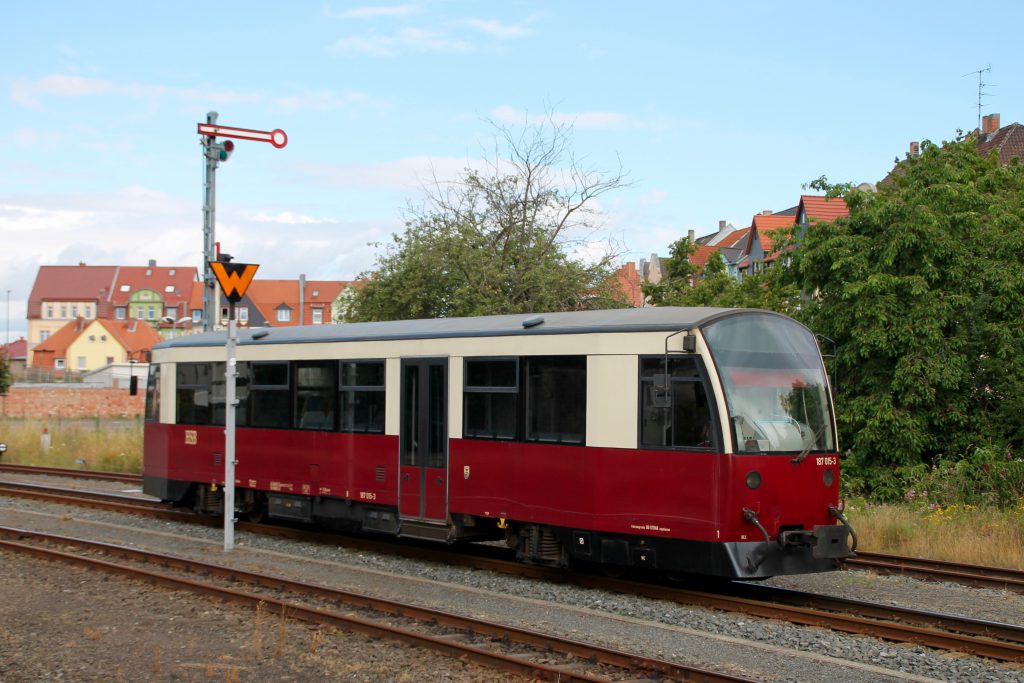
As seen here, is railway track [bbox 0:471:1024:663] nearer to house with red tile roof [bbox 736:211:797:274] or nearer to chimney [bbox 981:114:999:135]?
house with red tile roof [bbox 736:211:797:274]

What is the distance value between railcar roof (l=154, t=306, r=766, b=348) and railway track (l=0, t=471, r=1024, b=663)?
2.71 meters

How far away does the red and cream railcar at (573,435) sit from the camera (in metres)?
11.1

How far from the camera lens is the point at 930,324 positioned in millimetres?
20094

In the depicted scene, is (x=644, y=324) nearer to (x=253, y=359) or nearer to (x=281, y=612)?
(x=281, y=612)

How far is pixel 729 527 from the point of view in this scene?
10867 mm

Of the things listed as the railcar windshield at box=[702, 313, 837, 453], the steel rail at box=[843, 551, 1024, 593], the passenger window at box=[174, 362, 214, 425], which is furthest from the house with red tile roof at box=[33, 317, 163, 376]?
the railcar windshield at box=[702, 313, 837, 453]

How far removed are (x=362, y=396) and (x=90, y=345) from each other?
99.3m

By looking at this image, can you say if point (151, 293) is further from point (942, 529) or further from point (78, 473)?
point (942, 529)

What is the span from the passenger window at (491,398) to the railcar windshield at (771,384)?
265 centimetres

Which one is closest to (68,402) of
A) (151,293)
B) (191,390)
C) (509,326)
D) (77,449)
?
(77,449)

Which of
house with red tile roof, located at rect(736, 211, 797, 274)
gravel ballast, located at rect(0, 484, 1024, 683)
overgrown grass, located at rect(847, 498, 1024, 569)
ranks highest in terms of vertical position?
house with red tile roof, located at rect(736, 211, 797, 274)

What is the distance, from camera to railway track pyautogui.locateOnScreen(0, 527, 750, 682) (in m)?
8.48

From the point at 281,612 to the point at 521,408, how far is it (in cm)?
358

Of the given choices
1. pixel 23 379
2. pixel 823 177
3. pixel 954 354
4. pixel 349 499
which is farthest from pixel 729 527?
pixel 23 379
